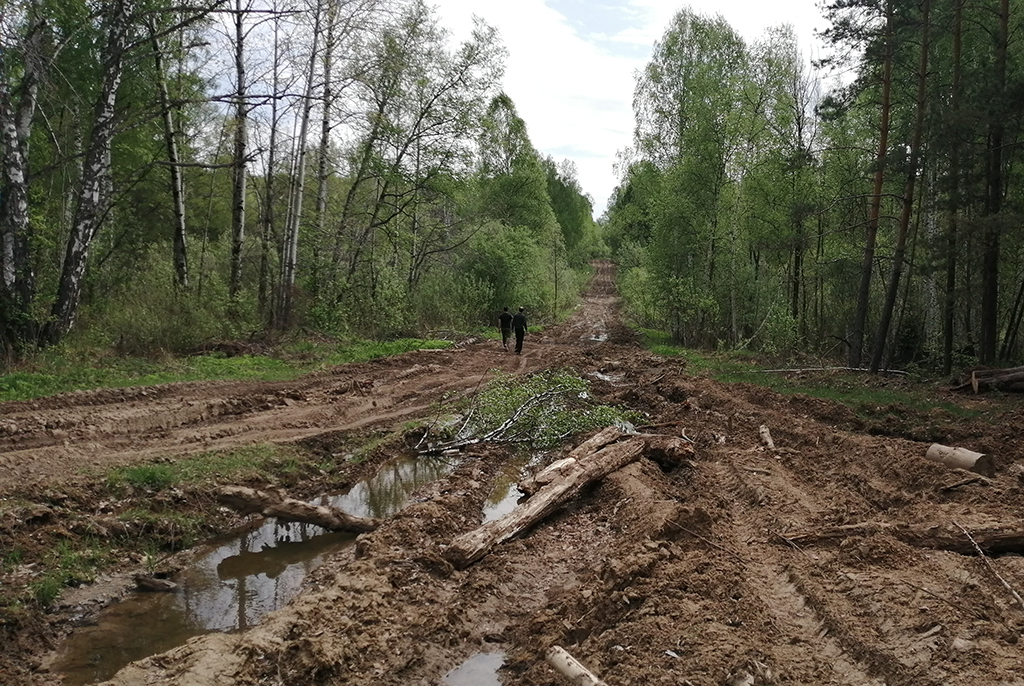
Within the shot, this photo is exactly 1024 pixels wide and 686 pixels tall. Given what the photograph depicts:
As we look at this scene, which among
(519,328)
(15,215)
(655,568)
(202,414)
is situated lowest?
(655,568)

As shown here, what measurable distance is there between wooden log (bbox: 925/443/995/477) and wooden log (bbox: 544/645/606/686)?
581 cm

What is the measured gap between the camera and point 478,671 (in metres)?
4.52

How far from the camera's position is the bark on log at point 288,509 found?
714 cm

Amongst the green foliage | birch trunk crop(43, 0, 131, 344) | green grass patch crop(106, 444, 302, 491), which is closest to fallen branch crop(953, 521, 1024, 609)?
the green foliage

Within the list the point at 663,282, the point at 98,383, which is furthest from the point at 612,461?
the point at 663,282

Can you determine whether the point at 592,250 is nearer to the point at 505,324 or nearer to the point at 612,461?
the point at 505,324

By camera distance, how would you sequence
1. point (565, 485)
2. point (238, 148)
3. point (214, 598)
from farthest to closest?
point (238, 148) < point (565, 485) < point (214, 598)

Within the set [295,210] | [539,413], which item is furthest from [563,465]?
[295,210]

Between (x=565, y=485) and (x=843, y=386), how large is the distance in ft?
34.0

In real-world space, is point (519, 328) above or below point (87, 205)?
below

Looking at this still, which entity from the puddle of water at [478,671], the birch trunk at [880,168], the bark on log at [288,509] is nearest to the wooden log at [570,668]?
the puddle of water at [478,671]

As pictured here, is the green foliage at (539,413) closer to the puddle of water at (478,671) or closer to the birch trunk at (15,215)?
the puddle of water at (478,671)

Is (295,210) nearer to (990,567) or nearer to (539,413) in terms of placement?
(539,413)

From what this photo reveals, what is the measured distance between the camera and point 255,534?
23.6 feet
